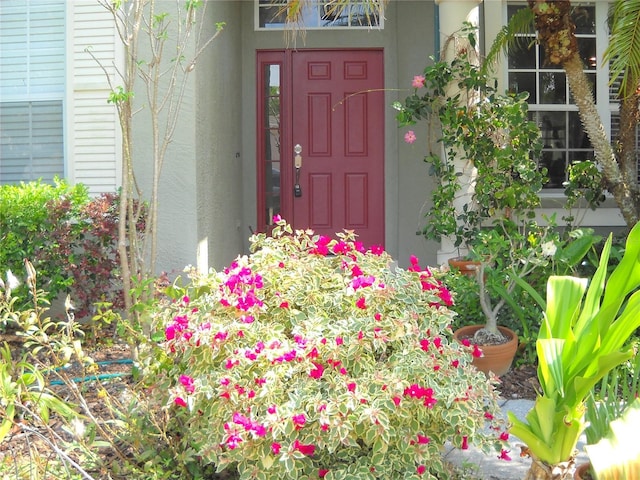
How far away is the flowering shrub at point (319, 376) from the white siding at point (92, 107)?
2674 millimetres

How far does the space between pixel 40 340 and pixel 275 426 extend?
1.15 m

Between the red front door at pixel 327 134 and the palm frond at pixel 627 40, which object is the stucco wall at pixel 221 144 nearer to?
the red front door at pixel 327 134

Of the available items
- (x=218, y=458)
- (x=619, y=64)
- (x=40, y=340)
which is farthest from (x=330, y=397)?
(x=619, y=64)

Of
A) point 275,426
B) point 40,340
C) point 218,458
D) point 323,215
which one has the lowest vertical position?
point 218,458

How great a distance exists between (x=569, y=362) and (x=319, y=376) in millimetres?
993

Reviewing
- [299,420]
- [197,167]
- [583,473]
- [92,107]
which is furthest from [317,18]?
[583,473]

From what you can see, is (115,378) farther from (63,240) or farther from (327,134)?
(327,134)

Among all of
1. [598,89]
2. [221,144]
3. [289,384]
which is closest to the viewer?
[289,384]

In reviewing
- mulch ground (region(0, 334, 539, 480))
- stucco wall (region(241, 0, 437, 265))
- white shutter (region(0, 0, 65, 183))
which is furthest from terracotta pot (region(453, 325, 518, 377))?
white shutter (region(0, 0, 65, 183))

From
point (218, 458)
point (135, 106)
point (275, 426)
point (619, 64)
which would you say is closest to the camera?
point (275, 426)

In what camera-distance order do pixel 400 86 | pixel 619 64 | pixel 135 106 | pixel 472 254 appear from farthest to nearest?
pixel 400 86
pixel 135 106
pixel 472 254
pixel 619 64

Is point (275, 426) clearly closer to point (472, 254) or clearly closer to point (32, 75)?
point (472, 254)

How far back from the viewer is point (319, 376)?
272 cm

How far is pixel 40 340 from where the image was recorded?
2.91 metres
